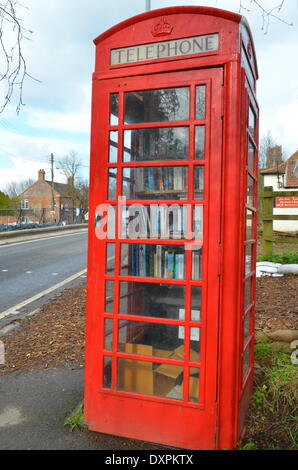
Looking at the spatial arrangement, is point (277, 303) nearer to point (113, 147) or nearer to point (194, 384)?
point (194, 384)

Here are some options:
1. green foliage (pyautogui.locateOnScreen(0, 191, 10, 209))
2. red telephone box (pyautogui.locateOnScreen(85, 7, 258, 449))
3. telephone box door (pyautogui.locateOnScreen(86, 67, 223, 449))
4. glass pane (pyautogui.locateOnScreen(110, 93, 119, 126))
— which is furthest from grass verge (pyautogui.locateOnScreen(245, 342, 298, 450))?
green foliage (pyautogui.locateOnScreen(0, 191, 10, 209))

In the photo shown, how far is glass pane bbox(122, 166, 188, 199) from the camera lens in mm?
2584

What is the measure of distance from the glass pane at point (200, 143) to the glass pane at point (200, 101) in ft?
0.27

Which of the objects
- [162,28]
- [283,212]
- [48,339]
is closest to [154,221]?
[162,28]

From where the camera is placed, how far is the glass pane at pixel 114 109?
8.83 feet

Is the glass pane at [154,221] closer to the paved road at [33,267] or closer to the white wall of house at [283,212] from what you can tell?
the paved road at [33,267]

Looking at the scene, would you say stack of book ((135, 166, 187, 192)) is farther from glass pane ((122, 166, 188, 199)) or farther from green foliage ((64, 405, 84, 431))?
green foliage ((64, 405, 84, 431))

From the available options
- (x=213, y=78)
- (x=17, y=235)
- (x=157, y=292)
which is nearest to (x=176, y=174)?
(x=213, y=78)

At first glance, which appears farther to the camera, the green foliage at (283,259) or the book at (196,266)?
the green foliage at (283,259)

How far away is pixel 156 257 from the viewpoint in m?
2.70

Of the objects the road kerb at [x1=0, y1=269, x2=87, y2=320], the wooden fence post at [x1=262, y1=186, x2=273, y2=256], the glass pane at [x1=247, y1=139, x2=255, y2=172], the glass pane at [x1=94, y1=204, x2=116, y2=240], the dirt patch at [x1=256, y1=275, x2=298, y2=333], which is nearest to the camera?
the glass pane at [x1=94, y1=204, x2=116, y2=240]

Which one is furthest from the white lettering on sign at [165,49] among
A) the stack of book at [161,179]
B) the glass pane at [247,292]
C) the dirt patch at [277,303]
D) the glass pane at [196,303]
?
the dirt patch at [277,303]

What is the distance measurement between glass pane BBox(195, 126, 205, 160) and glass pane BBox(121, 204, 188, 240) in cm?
35

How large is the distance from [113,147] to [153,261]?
0.86 metres
